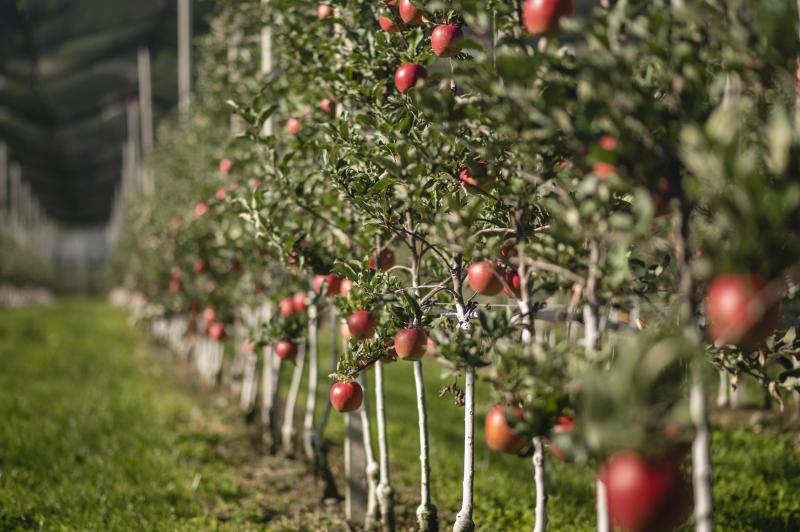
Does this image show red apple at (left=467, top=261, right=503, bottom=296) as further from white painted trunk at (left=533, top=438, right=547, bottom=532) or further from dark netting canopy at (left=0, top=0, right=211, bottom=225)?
dark netting canopy at (left=0, top=0, right=211, bottom=225)

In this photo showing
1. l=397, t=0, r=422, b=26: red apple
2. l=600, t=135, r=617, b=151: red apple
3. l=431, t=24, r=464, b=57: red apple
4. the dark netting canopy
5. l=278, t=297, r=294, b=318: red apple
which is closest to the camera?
l=600, t=135, r=617, b=151: red apple

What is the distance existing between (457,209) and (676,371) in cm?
68

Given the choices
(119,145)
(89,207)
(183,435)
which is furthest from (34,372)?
(89,207)

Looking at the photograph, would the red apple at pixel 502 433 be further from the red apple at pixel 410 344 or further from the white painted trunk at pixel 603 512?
the red apple at pixel 410 344

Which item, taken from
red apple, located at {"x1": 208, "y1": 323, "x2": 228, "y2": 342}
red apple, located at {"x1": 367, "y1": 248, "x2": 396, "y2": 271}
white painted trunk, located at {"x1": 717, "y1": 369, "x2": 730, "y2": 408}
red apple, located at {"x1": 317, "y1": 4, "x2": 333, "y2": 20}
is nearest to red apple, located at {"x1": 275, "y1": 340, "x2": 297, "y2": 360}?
red apple, located at {"x1": 367, "y1": 248, "x2": 396, "y2": 271}

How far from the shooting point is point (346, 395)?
2297 mm

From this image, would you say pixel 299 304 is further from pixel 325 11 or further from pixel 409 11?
pixel 409 11

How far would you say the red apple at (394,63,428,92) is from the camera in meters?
1.99

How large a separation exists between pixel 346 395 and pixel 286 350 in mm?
826

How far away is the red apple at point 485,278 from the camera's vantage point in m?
1.79

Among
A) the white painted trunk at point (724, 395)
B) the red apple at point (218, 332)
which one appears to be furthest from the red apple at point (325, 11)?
the white painted trunk at point (724, 395)

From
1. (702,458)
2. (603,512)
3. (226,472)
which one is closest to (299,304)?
(226,472)

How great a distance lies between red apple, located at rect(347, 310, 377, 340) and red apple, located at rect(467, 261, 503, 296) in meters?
0.47

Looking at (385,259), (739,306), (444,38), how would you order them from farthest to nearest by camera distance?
1. (385,259)
2. (444,38)
3. (739,306)
